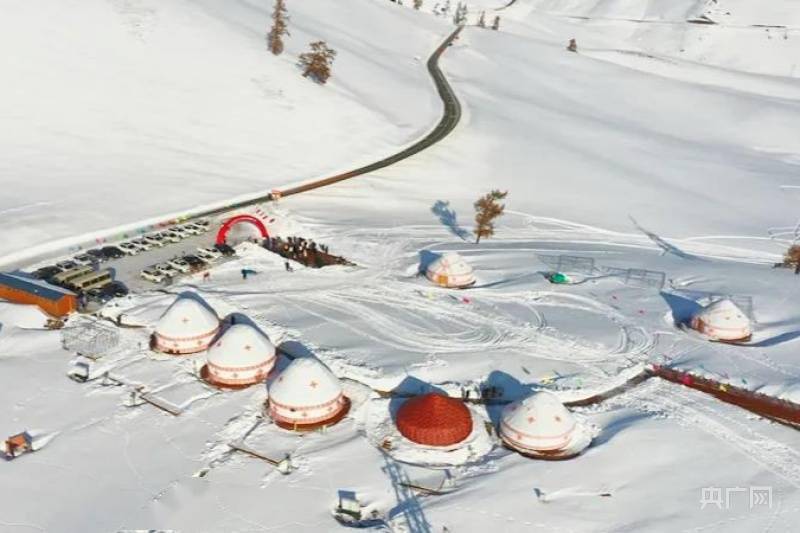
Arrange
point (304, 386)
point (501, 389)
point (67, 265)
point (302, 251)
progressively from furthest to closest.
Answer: point (302, 251)
point (67, 265)
point (501, 389)
point (304, 386)

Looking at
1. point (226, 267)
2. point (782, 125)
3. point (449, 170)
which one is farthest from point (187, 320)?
point (782, 125)

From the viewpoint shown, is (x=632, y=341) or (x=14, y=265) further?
(x=14, y=265)

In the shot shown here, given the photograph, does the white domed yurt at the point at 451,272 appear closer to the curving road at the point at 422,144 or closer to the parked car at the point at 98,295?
the parked car at the point at 98,295

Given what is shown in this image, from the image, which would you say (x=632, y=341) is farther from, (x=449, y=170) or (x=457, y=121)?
(x=457, y=121)

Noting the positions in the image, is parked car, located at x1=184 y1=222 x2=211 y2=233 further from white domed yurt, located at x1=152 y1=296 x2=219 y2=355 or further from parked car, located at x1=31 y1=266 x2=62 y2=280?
white domed yurt, located at x1=152 y1=296 x2=219 y2=355

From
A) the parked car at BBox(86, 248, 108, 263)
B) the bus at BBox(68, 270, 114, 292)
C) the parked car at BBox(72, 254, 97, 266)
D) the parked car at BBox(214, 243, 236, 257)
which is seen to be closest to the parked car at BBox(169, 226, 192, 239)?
the parked car at BBox(214, 243, 236, 257)

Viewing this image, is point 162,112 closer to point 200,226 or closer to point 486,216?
point 200,226

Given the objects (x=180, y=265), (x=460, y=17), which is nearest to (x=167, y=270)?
(x=180, y=265)
